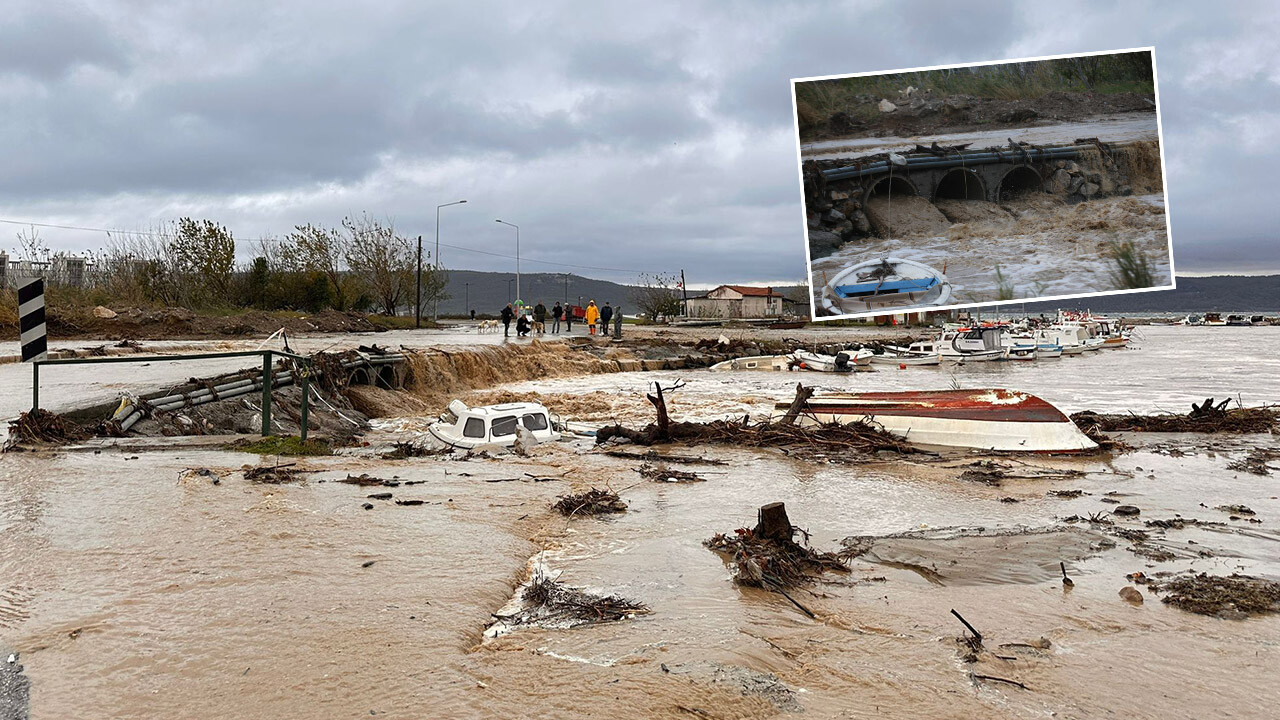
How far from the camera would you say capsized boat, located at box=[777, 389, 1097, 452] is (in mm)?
15094

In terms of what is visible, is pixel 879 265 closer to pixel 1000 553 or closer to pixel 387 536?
pixel 1000 553

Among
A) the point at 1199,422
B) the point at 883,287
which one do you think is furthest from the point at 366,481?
the point at 1199,422

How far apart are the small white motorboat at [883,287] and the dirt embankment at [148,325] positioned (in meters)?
28.3

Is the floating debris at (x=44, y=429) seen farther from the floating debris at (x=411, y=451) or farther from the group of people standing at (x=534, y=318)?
the group of people standing at (x=534, y=318)

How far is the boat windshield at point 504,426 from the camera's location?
15.2 metres

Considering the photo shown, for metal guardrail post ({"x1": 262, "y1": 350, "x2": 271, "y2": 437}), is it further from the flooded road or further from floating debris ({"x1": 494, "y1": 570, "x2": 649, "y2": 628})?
the flooded road

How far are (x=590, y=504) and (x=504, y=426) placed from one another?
6.01 meters

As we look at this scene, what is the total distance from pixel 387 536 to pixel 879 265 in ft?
16.4

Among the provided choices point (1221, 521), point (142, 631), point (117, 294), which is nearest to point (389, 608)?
point (142, 631)

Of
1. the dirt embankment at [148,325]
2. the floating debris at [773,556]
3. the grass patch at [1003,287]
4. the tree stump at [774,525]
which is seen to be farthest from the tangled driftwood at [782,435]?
the dirt embankment at [148,325]

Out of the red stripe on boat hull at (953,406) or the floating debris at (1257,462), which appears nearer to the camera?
the floating debris at (1257,462)

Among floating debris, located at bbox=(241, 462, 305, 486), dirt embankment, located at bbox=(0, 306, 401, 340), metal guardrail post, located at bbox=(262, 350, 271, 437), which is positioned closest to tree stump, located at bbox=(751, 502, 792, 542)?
floating debris, located at bbox=(241, 462, 305, 486)

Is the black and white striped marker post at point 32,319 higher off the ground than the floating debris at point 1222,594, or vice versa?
the black and white striped marker post at point 32,319

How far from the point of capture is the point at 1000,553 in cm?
811
